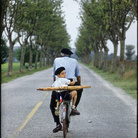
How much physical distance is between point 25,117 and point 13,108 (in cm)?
168

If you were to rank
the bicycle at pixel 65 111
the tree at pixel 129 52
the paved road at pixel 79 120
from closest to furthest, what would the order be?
the bicycle at pixel 65 111 < the paved road at pixel 79 120 < the tree at pixel 129 52

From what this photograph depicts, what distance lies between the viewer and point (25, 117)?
8164 mm

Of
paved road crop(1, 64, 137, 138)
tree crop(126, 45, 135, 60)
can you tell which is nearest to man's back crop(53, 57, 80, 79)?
paved road crop(1, 64, 137, 138)

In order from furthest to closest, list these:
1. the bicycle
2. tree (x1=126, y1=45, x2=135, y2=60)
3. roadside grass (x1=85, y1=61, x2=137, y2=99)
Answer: tree (x1=126, y1=45, x2=135, y2=60) → roadside grass (x1=85, y1=61, x2=137, y2=99) → the bicycle

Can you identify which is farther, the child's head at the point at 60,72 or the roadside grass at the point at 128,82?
the roadside grass at the point at 128,82

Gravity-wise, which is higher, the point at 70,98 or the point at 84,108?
the point at 70,98

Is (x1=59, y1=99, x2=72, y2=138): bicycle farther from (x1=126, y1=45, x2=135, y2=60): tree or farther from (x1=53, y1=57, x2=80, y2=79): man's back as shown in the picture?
(x1=126, y1=45, x2=135, y2=60): tree

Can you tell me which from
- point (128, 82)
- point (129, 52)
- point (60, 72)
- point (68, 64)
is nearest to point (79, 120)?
point (68, 64)

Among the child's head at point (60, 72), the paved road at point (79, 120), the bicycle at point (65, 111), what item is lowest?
the paved road at point (79, 120)

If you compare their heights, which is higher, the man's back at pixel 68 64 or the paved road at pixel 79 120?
the man's back at pixel 68 64

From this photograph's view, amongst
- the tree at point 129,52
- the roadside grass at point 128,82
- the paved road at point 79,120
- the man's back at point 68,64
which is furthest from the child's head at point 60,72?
the tree at point 129,52

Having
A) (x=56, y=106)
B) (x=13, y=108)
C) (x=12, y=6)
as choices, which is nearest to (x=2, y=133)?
(x=56, y=106)

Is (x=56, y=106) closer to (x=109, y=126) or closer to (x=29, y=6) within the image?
(x=109, y=126)

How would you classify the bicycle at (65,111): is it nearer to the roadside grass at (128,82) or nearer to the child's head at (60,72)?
the child's head at (60,72)
